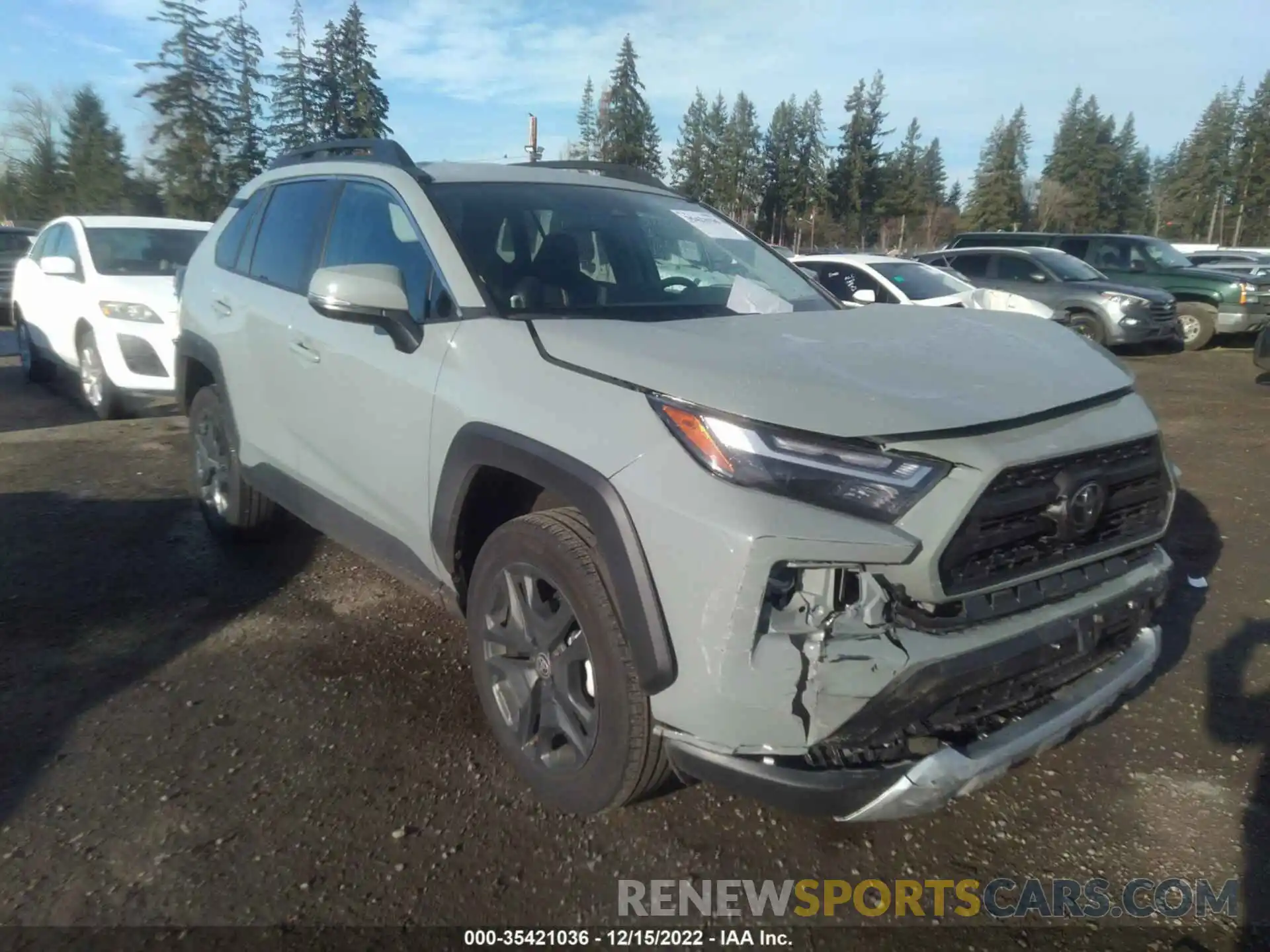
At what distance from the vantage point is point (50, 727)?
10.4 feet

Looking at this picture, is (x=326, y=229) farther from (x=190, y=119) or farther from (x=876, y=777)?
(x=190, y=119)

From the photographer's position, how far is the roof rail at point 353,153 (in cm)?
357

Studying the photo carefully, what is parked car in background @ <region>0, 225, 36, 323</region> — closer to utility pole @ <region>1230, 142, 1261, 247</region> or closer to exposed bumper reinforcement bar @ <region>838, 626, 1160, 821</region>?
exposed bumper reinforcement bar @ <region>838, 626, 1160, 821</region>

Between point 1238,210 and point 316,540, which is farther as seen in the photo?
point 1238,210

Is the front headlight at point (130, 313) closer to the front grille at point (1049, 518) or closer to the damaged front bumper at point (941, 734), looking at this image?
the damaged front bumper at point (941, 734)

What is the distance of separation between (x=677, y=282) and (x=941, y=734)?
6.19 ft

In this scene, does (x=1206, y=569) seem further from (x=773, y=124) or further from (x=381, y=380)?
(x=773, y=124)

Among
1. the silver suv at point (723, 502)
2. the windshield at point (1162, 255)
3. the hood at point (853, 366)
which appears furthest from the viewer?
the windshield at point (1162, 255)

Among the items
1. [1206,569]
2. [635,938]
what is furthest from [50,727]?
[1206,569]

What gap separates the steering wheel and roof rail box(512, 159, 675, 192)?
0.78m

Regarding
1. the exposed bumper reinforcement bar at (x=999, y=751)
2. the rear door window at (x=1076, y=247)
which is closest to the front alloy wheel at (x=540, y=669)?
the exposed bumper reinforcement bar at (x=999, y=751)

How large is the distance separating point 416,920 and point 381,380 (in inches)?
65.4

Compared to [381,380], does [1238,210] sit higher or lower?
higher

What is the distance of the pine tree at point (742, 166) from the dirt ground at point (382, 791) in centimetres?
5777
